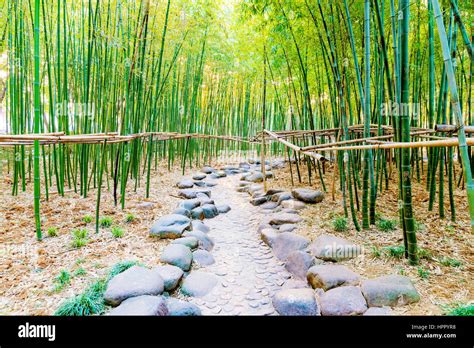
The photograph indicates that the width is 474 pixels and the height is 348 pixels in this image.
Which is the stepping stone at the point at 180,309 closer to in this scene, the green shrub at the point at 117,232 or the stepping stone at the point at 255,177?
the green shrub at the point at 117,232

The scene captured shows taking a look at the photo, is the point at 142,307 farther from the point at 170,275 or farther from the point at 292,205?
the point at 292,205

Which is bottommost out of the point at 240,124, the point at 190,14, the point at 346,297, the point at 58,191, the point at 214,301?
the point at 214,301

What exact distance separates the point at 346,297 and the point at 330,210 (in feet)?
5.75

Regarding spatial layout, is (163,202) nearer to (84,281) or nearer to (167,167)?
(84,281)

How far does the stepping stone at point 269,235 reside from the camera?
2.70 m

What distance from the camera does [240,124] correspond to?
29.1 feet

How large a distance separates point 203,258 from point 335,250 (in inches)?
44.8

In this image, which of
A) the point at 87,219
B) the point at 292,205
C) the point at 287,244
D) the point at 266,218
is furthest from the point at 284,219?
the point at 87,219

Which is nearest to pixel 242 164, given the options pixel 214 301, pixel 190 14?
pixel 190 14

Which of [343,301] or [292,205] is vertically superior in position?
[292,205]

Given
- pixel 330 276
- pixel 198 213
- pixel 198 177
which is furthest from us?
pixel 198 177

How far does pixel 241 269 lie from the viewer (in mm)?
2305

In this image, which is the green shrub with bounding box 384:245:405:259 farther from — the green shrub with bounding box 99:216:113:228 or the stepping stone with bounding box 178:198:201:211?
the green shrub with bounding box 99:216:113:228

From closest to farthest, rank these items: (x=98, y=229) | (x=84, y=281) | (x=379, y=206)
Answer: (x=84, y=281), (x=98, y=229), (x=379, y=206)
